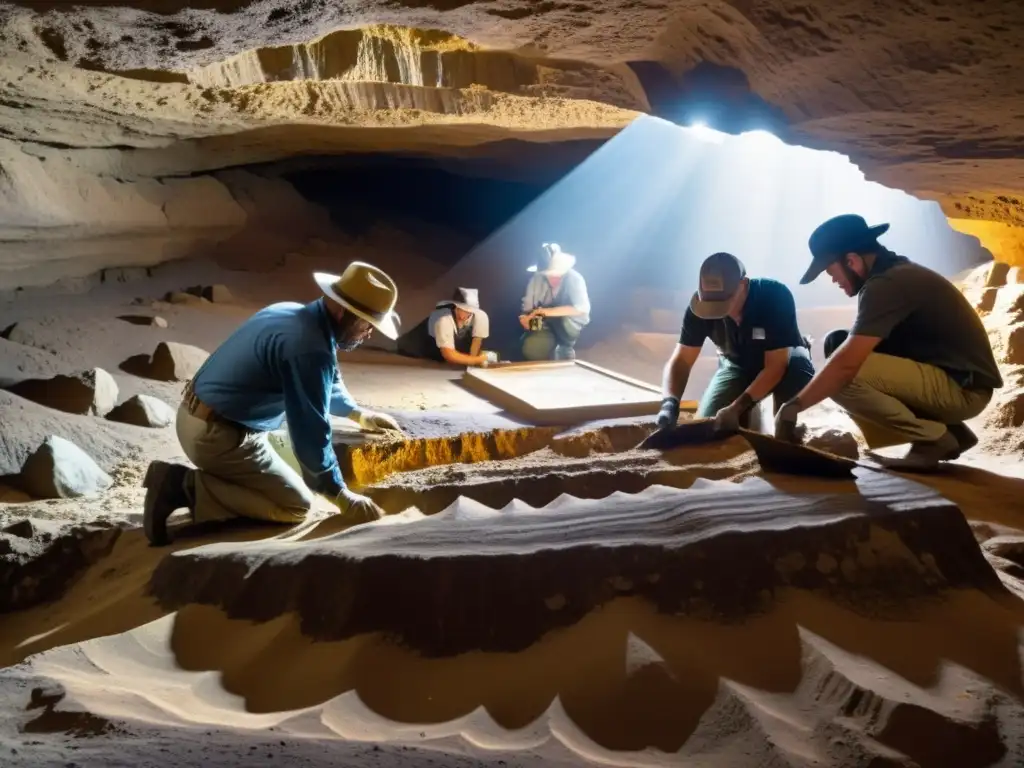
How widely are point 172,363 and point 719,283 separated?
4.47m

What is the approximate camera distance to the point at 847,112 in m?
→ 3.83

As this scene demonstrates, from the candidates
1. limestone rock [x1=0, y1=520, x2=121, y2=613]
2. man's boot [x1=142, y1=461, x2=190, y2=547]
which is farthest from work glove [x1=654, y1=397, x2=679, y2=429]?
limestone rock [x1=0, y1=520, x2=121, y2=613]

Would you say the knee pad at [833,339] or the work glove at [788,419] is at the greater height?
the knee pad at [833,339]

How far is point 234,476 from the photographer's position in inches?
142

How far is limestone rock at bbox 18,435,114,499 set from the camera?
13.3 feet

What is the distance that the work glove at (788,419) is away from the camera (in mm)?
3521

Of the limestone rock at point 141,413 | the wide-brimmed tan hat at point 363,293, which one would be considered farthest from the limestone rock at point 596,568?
the limestone rock at point 141,413

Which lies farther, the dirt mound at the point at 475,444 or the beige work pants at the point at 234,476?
the dirt mound at the point at 475,444

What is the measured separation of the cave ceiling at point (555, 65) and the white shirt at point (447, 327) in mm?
2082

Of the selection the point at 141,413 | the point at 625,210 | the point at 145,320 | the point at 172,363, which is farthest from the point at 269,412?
the point at 625,210

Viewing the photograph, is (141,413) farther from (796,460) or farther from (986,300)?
(986,300)

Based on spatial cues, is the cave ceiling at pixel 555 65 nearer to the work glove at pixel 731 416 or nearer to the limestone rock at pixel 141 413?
the work glove at pixel 731 416

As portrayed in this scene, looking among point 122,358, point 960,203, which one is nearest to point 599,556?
point 960,203

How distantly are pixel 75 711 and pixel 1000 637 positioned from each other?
83.4 inches
